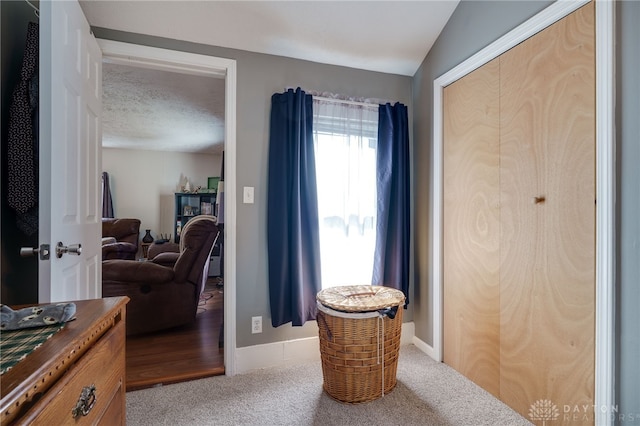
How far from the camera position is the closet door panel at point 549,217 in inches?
50.3

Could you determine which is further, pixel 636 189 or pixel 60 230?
pixel 60 230

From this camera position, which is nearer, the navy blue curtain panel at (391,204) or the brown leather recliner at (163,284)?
the navy blue curtain panel at (391,204)

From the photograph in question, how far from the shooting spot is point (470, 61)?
5.99 ft

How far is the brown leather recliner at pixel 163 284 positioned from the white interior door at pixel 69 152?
0.85 metres

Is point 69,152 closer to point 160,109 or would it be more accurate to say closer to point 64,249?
point 64,249

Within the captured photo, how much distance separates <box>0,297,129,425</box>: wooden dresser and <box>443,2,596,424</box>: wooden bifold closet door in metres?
1.71

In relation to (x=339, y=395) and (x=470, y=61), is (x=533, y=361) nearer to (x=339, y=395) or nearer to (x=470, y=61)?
(x=339, y=395)

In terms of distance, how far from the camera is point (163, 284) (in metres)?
2.59

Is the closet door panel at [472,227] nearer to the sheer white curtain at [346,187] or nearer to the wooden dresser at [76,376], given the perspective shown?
the sheer white curtain at [346,187]

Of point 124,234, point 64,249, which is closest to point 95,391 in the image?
point 64,249

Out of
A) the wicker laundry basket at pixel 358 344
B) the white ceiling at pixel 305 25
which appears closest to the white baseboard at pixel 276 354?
the wicker laundry basket at pixel 358 344

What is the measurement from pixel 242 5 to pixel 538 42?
157 cm

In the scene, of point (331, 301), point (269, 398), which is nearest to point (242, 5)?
point (331, 301)

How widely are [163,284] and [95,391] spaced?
→ 6.74ft
